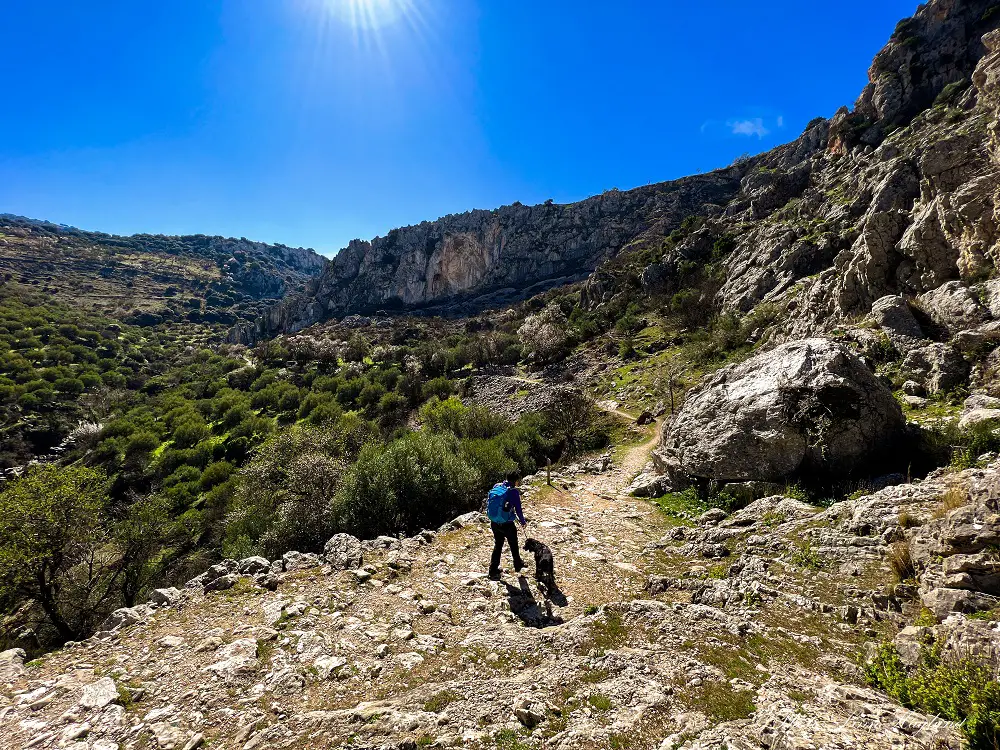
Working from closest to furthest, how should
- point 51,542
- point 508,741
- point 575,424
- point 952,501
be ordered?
1. point 508,741
2. point 952,501
3. point 51,542
4. point 575,424

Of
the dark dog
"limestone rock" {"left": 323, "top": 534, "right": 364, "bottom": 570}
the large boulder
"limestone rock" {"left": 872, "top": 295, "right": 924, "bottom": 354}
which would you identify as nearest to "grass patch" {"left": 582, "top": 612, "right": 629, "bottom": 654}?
the dark dog

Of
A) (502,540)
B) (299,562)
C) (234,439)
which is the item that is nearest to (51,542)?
(299,562)

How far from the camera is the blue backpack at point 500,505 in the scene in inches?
338

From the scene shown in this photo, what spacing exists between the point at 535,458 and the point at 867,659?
22.0m

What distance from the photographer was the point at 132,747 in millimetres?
4473

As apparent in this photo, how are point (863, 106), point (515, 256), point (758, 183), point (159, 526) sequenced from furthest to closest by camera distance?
1. point (515, 256)
2. point (758, 183)
3. point (863, 106)
4. point (159, 526)

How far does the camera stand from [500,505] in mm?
8602

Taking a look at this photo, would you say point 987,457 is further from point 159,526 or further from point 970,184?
point 159,526

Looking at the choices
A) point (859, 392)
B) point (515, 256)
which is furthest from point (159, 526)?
point (515, 256)

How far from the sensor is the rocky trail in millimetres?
4012

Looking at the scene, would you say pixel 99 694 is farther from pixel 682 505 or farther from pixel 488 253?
pixel 488 253

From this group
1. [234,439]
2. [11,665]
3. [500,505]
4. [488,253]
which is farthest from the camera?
[488,253]

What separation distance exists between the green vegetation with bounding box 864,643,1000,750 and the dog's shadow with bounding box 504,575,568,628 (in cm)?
447

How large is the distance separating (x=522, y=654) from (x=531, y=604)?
78.7 inches
